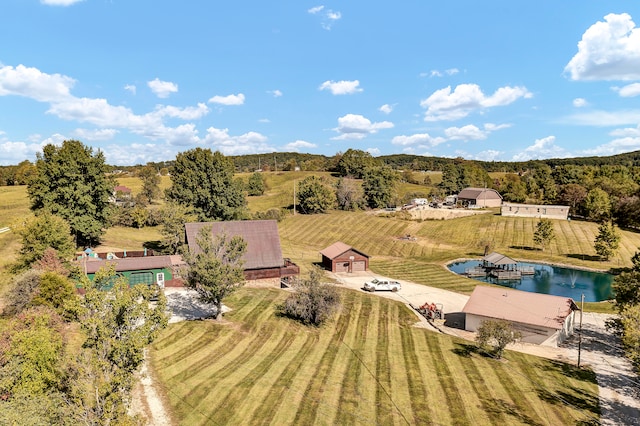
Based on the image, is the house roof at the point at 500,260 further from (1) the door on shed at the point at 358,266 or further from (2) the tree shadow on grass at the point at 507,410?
(2) the tree shadow on grass at the point at 507,410

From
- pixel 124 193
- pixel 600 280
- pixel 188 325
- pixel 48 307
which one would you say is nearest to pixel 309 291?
pixel 188 325

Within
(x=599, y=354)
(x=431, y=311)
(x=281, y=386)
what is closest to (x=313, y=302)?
(x=281, y=386)

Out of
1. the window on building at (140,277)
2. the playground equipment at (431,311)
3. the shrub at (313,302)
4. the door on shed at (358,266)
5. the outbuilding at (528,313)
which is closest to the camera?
the outbuilding at (528,313)

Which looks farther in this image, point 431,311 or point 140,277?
point 140,277

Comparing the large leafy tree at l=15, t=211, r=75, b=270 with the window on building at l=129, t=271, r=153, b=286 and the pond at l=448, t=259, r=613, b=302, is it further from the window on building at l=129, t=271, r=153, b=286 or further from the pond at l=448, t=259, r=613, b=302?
the pond at l=448, t=259, r=613, b=302

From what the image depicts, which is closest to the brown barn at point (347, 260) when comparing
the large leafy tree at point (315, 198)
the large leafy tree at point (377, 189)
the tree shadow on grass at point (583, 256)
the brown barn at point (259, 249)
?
the brown barn at point (259, 249)

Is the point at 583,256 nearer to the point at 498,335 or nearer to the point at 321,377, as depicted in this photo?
the point at 498,335

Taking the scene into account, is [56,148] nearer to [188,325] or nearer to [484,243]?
[188,325]
